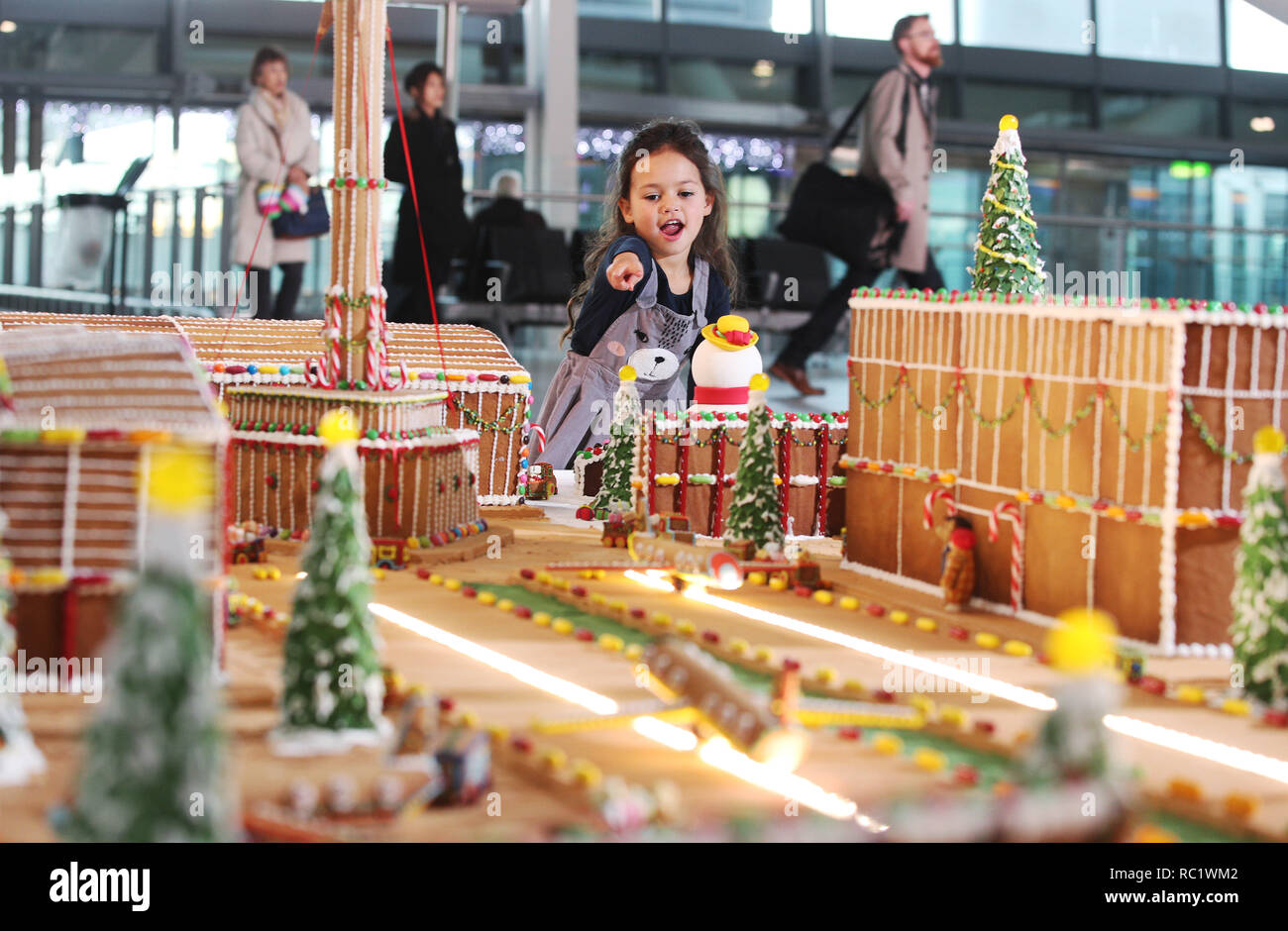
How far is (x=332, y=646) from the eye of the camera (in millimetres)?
4609

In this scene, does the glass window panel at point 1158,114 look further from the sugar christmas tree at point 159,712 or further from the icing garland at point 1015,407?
the sugar christmas tree at point 159,712

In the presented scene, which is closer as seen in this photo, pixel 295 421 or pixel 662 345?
pixel 295 421

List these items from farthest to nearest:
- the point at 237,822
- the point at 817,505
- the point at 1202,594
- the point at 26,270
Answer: the point at 26,270
the point at 817,505
the point at 1202,594
the point at 237,822

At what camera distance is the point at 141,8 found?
18.0 m

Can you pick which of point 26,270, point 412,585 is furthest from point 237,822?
point 26,270

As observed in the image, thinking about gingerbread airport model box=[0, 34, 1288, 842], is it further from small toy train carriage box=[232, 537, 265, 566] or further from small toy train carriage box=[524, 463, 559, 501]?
small toy train carriage box=[524, 463, 559, 501]

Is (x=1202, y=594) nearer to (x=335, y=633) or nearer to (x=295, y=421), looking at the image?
(x=335, y=633)

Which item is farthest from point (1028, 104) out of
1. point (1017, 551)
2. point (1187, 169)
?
point (1017, 551)

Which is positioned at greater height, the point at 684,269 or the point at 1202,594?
the point at 684,269

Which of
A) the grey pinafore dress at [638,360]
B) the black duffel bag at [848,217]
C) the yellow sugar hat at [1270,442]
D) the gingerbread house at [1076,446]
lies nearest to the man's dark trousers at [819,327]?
the black duffel bag at [848,217]

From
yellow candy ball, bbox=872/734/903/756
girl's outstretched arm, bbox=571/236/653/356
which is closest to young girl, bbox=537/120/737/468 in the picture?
girl's outstretched arm, bbox=571/236/653/356

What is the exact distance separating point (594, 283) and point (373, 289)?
2.34m

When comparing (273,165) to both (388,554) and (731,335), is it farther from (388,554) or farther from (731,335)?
(388,554)

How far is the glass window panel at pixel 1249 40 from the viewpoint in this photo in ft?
73.3
